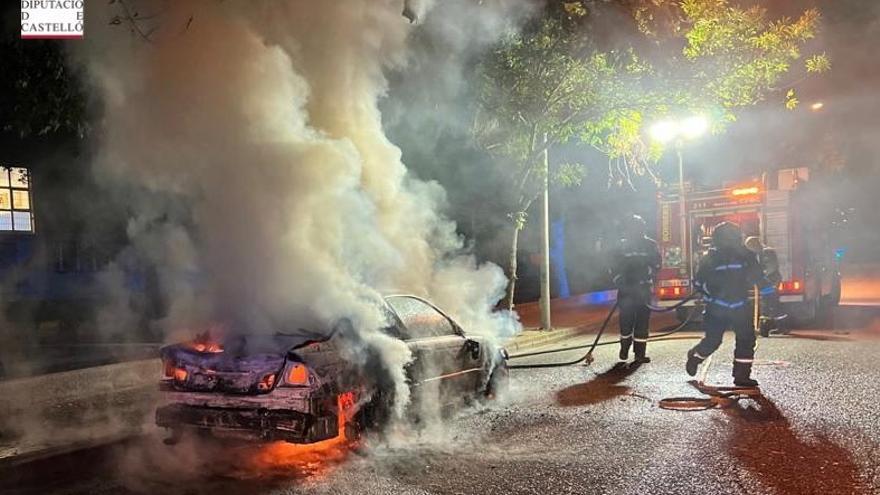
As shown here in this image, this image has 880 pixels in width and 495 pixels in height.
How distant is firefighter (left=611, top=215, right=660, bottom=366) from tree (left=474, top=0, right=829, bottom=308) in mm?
2743

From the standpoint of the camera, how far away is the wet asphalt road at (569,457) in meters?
4.41

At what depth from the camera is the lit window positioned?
12.8 meters

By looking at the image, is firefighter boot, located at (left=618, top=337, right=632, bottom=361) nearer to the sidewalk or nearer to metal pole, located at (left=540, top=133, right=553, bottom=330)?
metal pole, located at (left=540, top=133, right=553, bottom=330)

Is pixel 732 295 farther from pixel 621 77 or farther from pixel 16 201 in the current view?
pixel 16 201

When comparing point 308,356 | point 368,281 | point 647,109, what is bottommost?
point 308,356

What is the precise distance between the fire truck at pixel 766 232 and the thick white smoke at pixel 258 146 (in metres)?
8.15

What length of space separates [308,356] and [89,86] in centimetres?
458

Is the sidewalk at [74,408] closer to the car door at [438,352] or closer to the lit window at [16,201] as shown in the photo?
the car door at [438,352]

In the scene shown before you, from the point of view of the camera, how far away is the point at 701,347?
23.7ft

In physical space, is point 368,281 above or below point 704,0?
below

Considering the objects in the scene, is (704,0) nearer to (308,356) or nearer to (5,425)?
(308,356)

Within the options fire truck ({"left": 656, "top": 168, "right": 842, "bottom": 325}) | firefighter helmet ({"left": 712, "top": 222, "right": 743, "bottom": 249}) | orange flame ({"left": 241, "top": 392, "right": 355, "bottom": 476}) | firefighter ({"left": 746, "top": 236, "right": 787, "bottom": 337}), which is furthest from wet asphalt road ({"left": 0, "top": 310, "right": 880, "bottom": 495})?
fire truck ({"left": 656, "top": 168, "right": 842, "bottom": 325})

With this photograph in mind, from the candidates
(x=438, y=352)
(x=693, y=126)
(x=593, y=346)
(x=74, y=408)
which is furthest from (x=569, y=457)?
(x=693, y=126)

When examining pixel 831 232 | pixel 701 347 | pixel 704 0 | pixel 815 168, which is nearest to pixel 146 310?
pixel 701 347
